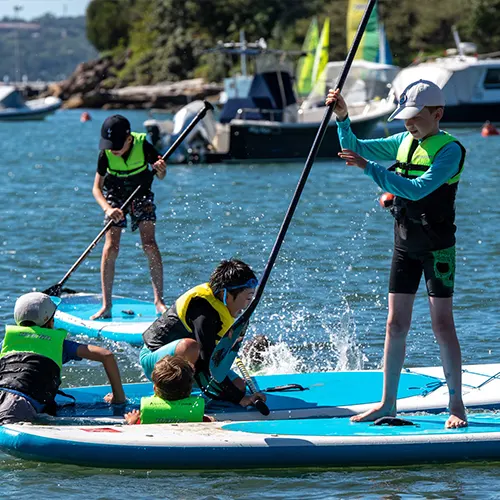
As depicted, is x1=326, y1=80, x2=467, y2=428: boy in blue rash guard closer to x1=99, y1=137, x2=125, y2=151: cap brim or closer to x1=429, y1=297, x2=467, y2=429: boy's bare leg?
x1=429, y1=297, x2=467, y2=429: boy's bare leg

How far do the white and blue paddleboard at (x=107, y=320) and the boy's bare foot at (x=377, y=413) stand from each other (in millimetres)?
2845

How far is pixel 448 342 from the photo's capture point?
5.81 metres

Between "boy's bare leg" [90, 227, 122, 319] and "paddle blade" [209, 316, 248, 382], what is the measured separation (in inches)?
127

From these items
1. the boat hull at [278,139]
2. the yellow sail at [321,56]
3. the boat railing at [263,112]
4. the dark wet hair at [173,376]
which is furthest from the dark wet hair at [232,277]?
the yellow sail at [321,56]

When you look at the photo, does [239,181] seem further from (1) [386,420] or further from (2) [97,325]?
(1) [386,420]

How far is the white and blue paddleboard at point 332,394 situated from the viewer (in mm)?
6496

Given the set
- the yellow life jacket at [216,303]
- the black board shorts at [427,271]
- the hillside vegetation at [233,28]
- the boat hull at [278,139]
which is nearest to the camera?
the black board shorts at [427,271]

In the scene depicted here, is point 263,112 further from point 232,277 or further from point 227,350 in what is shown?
point 227,350

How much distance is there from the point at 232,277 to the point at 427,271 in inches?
42.4

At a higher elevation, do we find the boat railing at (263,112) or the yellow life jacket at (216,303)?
the yellow life jacket at (216,303)

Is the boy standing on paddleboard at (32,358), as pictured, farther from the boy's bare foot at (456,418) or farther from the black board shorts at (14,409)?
the boy's bare foot at (456,418)

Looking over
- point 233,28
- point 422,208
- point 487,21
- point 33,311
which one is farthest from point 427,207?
A: point 233,28

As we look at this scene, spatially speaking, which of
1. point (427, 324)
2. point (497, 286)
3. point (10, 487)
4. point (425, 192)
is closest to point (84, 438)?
point (10, 487)

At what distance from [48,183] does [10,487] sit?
58.4 ft
